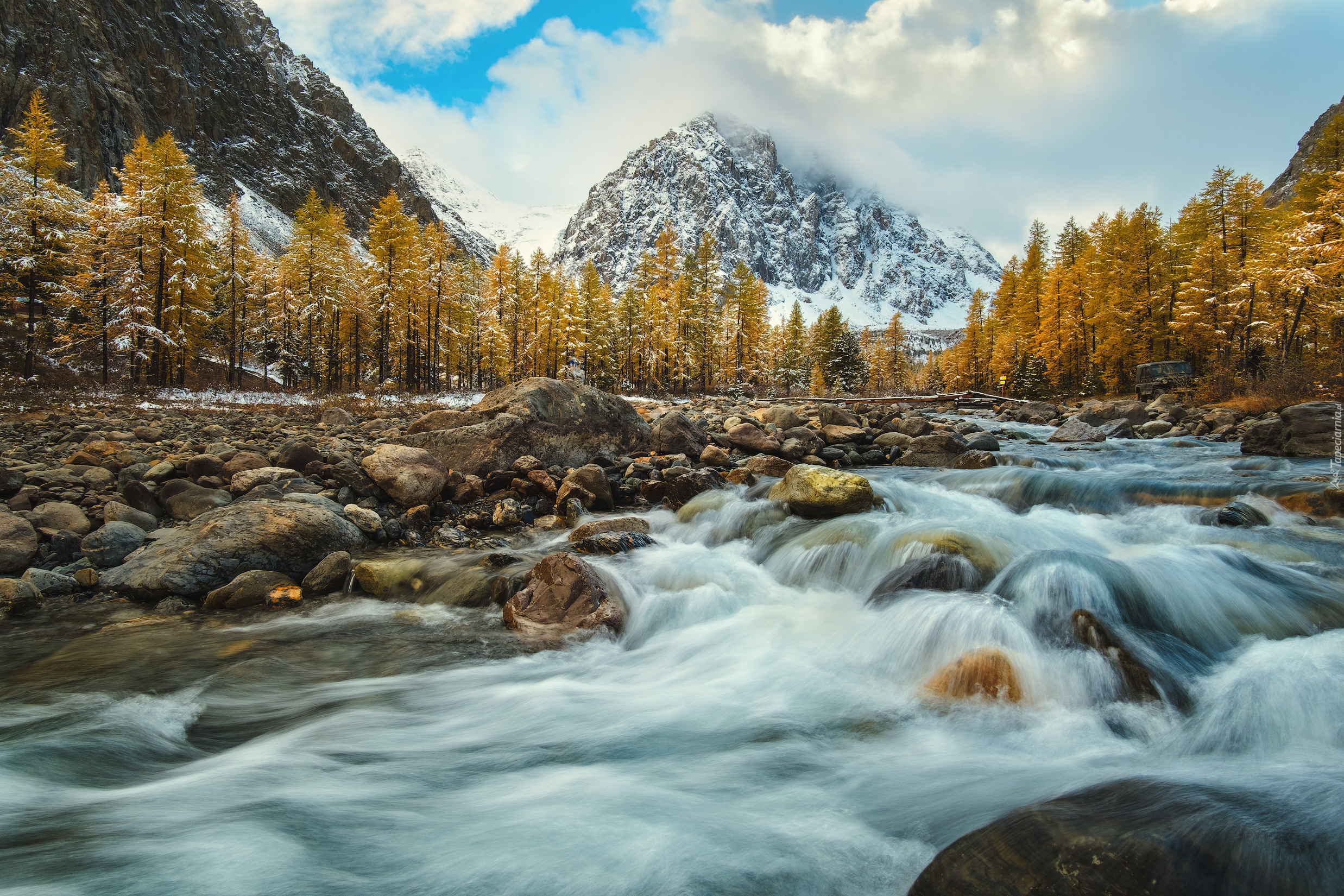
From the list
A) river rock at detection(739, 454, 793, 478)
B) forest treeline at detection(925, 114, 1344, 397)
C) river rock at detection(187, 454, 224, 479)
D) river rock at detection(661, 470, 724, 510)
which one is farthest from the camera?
forest treeline at detection(925, 114, 1344, 397)

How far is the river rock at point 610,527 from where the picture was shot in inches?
275

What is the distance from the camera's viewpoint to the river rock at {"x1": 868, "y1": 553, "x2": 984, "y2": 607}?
4965 mm

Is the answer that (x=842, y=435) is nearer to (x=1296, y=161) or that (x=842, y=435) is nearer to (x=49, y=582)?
(x=49, y=582)

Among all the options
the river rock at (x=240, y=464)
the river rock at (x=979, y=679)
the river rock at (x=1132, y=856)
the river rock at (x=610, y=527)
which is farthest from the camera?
the river rock at (x=240, y=464)

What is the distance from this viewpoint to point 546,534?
751 centimetres

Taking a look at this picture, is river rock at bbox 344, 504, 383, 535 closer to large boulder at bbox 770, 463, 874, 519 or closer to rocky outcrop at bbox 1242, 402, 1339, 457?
large boulder at bbox 770, 463, 874, 519

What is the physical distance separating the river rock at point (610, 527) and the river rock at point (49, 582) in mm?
4616

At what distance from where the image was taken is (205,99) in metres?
116

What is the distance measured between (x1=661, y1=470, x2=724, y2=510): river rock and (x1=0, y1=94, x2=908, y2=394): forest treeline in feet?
88.1

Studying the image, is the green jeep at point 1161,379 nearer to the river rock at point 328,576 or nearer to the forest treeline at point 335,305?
the forest treeline at point 335,305

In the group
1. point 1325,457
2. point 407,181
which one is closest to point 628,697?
point 1325,457

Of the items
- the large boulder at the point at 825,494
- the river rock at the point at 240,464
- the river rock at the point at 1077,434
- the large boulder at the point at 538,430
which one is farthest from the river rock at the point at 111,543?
the river rock at the point at 1077,434

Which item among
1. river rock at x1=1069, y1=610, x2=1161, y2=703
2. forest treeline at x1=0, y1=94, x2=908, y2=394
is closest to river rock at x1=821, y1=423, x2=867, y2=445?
river rock at x1=1069, y1=610, x2=1161, y2=703

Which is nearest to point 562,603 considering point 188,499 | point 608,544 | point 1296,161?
point 608,544
